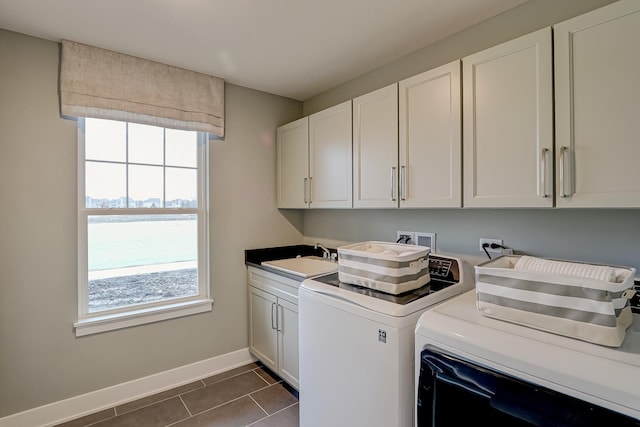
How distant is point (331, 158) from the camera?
2438 mm

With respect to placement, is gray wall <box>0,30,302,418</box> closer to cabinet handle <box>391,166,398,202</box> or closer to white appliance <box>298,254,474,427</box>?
white appliance <box>298,254,474,427</box>

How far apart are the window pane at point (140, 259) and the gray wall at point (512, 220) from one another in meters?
1.49

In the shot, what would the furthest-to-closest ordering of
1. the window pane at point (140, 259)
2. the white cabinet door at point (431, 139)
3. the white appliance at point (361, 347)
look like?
the window pane at point (140, 259) < the white cabinet door at point (431, 139) < the white appliance at point (361, 347)

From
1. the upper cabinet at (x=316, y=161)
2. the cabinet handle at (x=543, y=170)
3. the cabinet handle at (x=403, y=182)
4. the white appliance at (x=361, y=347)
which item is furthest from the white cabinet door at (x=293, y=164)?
the cabinet handle at (x=543, y=170)

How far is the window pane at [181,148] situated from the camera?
2488mm

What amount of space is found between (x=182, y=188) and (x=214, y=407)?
1.64m

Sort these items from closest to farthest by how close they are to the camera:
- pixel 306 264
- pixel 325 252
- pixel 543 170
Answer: pixel 543 170, pixel 306 264, pixel 325 252

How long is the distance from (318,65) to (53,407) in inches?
115

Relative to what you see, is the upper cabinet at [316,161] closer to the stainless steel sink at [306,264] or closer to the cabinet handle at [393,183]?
the cabinet handle at [393,183]

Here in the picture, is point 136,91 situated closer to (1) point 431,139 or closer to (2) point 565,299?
(1) point 431,139

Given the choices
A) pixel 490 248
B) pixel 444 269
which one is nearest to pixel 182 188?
pixel 444 269

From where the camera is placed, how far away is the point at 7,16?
1.73m

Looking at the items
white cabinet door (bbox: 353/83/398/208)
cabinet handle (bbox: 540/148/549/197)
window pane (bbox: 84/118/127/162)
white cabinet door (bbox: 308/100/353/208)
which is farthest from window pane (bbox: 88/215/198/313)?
cabinet handle (bbox: 540/148/549/197)

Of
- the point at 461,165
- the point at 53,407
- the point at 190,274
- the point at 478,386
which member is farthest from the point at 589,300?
the point at 53,407
